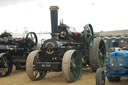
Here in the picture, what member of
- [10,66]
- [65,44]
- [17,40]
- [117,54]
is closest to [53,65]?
[65,44]

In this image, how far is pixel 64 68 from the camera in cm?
561

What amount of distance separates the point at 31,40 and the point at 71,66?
4.32 m

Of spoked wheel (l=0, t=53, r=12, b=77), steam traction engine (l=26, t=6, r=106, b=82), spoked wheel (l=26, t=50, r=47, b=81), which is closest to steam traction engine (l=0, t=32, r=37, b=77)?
spoked wheel (l=0, t=53, r=12, b=77)

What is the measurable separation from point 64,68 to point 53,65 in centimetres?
53

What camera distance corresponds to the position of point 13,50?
8.95m

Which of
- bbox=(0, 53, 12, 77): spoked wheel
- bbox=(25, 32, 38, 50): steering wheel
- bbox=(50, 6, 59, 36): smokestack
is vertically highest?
bbox=(50, 6, 59, 36): smokestack

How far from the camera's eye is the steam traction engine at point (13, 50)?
813cm

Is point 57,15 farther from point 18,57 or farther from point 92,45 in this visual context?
point 18,57

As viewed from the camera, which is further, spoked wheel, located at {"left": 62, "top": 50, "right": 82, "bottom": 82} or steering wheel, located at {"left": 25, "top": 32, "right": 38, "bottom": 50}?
steering wheel, located at {"left": 25, "top": 32, "right": 38, "bottom": 50}

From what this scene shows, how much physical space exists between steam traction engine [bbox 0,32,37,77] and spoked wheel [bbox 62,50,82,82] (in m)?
3.12

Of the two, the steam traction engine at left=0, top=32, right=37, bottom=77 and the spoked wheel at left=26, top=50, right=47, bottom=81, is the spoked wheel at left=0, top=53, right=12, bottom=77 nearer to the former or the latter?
the steam traction engine at left=0, top=32, right=37, bottom=77

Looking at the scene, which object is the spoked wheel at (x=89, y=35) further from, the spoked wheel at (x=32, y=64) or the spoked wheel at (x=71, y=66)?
the spoked wheel at (x=32, y=64)

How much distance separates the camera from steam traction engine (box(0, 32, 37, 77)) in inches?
320

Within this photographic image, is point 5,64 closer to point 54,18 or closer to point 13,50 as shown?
point 13,50
